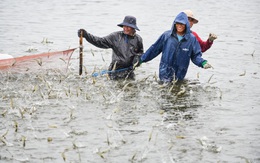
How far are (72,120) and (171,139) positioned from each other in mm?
1795

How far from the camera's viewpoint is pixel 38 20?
65.2 ft

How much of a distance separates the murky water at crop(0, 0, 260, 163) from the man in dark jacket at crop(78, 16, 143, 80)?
1.18ft

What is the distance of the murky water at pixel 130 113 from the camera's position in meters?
7.16

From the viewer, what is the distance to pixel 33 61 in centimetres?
1062

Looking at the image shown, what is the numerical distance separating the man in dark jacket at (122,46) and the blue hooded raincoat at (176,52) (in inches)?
23.4

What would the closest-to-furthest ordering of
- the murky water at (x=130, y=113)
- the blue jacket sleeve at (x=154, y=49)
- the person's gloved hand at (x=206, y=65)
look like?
1. the murky water at (x=130, y=113)
2. the person's gloved hand at (x=206, y=65)
3. the blue jacket sleeve at (x=154, y=49)

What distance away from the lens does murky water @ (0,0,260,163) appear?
23.5ft

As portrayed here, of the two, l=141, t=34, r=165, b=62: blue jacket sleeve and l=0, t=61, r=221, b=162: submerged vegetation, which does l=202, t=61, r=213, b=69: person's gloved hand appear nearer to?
l=0, t=61, r=221, b=162: submerged vegetation

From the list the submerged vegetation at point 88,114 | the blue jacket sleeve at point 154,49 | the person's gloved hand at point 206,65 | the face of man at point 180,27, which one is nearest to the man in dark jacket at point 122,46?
the submerged vegetation at point 88,114

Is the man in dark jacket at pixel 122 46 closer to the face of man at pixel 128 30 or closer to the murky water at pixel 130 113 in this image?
the face of man at pixel 128 30

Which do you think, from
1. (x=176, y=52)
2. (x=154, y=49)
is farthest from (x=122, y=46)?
(x=176, y=52)

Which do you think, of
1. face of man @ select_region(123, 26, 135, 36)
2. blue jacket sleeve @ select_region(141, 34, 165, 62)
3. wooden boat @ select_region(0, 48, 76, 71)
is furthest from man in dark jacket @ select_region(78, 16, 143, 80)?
wooden boat @ select_region(0, 48, 76, 71)

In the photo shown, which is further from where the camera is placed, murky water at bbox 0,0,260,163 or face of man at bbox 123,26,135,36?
face of man at bbox 123,26,135,36

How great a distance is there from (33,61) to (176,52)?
10.0 ft
